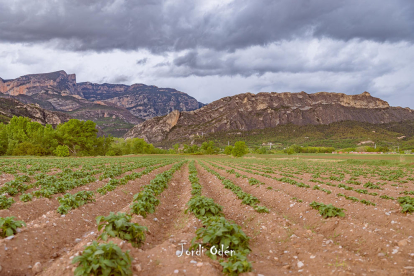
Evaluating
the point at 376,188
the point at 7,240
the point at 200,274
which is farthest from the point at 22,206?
the point at 376,188

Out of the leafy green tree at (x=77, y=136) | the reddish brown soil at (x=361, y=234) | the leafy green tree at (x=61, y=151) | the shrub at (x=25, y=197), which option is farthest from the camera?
the leafy green tree at (x=77, y=136)

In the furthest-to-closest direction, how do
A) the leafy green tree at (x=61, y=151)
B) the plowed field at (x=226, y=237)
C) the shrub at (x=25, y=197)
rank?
the leafy green tree at (x=61, y=151) → the shrub at (x=25, y=197) → the plowed field at (x=226, y=237)

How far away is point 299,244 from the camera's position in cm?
674

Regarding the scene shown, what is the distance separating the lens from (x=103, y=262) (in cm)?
415

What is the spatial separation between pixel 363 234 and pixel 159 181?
472 inches

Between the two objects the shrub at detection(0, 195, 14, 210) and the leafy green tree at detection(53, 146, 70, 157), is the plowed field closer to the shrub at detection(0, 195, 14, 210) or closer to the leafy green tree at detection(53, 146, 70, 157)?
the shrub at detection(0, 195, 14, 210)

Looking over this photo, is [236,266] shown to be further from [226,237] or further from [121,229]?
[121,229]

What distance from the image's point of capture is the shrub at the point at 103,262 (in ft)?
13.7

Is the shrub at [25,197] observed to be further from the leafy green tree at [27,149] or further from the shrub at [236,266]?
the leafy green tree at [27,149]

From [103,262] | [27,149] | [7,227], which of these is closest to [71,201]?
[7,227]

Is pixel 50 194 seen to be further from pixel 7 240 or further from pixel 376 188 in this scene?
pixel 376 188

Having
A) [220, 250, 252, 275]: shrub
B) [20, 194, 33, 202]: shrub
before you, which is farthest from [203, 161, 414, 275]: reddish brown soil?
[20, 194, 33, 202]: shrub

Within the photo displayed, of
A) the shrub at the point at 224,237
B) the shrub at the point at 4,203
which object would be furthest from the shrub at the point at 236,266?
the shrub at the point at 4,203

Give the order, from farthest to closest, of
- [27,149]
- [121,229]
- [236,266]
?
[27,149] → [121,229] → [236,266]
